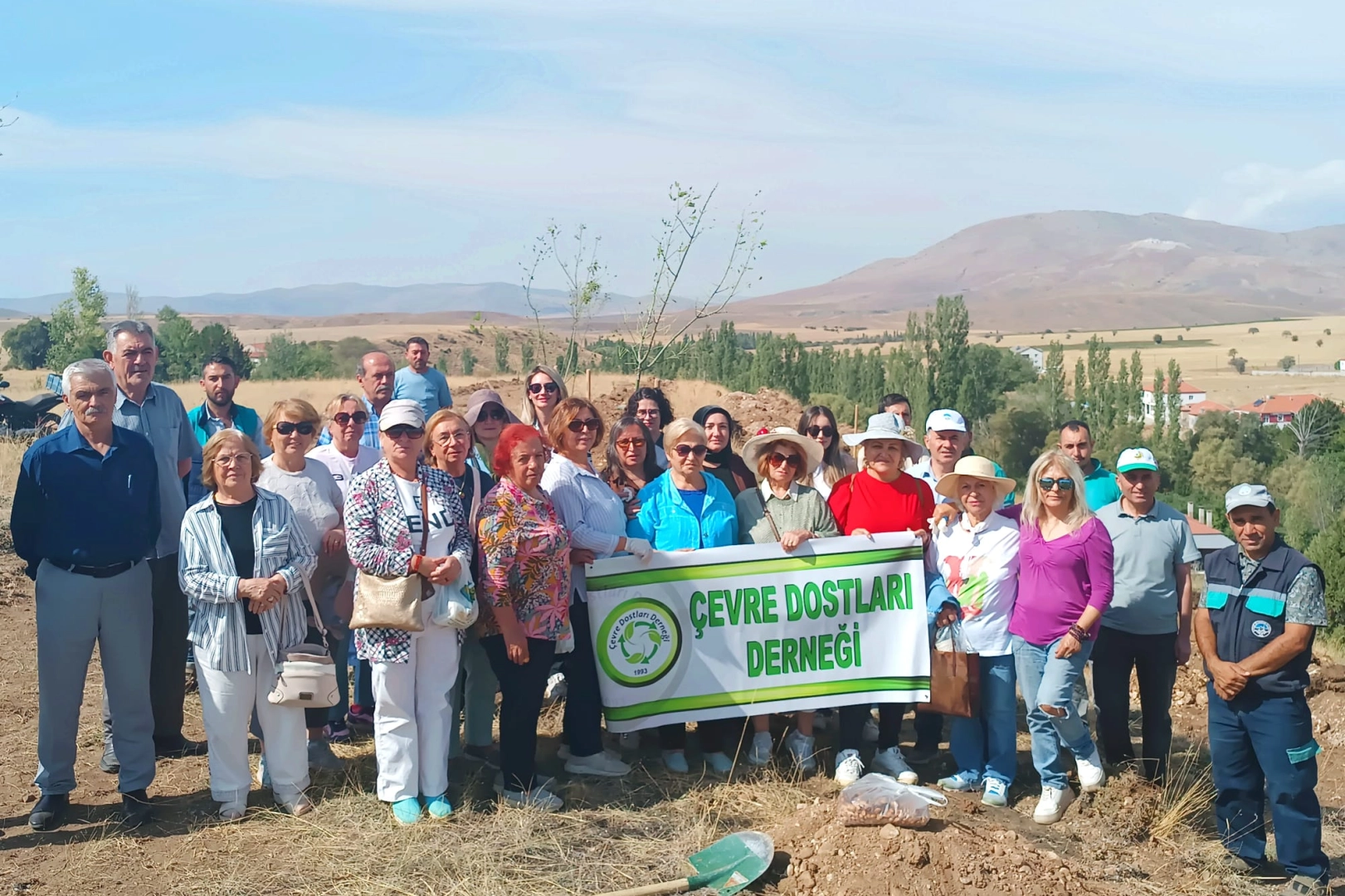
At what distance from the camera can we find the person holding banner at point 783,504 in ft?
21.1

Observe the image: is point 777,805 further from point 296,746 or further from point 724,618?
point 296,746

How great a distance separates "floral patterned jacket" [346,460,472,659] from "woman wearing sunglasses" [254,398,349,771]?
1.87ft

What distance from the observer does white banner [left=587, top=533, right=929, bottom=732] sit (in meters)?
6.35

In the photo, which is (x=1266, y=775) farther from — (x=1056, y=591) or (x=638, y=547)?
(x=638, y=547)

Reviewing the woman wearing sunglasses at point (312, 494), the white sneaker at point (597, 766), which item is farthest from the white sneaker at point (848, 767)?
the woman wearing sunglasses at point (312, 494)

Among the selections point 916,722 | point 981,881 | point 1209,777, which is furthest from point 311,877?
point 1209,777

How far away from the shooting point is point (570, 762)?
21.4 feet

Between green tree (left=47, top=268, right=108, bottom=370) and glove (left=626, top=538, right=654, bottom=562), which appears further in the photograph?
green tree (left=47, top=268, right=108, bottom=370)

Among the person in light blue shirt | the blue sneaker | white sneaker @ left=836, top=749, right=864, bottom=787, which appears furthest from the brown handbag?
the person in light blue shirt

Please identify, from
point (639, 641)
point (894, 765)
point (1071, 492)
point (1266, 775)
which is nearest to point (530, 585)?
point (639, 641)

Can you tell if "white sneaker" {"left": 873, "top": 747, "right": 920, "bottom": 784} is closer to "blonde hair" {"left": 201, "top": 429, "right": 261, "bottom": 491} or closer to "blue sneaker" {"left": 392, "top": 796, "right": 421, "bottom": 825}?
"blue sneaker" {"left": 392, "top": 796, "right": 421, "bottom": 825}

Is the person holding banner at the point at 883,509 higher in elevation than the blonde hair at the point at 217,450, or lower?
lower

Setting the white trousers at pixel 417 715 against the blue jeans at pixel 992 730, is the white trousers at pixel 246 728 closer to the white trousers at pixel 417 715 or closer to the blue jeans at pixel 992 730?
the white trousers at pixel 417 715

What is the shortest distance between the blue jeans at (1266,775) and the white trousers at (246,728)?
469 cm
